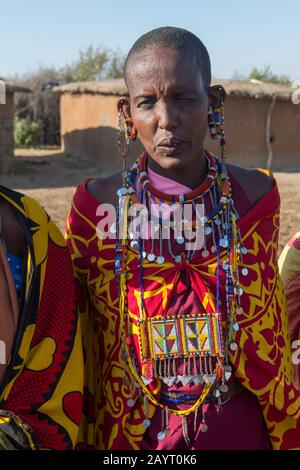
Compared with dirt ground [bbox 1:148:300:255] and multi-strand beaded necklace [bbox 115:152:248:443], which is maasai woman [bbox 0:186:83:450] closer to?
multi-strand beaded necklace [bbox 115:152:248:443]

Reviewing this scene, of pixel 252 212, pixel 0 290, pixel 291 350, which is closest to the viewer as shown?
pixel 0 290

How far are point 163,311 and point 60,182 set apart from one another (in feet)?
38.7

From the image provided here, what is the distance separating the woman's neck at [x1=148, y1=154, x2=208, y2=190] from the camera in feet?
6.25

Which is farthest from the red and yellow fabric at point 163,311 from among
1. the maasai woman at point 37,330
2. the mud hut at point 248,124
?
the mud hut at point 248,124

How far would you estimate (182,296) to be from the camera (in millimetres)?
1869

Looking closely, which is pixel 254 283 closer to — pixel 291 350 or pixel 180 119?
pixel 291 350

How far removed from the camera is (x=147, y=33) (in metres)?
1.81

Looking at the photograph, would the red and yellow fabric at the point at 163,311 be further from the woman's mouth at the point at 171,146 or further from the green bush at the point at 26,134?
the green bush at the point at 26,134

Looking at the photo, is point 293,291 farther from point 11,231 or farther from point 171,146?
point 11,231

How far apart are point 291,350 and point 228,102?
43.4 feet

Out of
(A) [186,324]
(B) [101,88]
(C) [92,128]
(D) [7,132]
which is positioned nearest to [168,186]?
(A) [186,324]

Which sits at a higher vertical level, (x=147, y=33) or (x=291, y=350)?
(x=147, y=33)

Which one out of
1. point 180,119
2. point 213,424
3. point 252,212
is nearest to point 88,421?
point 213,424

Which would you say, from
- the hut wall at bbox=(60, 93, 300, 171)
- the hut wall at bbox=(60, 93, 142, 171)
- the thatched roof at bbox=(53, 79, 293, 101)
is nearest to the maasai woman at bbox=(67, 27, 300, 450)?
the hut wall at bbox=(60, 93, 142, 171)
